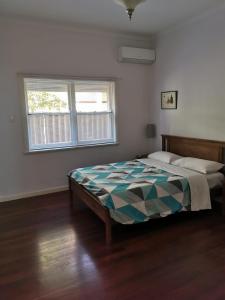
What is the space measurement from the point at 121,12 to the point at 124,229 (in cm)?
303

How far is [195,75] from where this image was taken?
3.95 metres

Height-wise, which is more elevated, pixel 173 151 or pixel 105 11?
pixel 105 11

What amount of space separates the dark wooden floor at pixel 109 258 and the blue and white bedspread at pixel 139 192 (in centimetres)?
25

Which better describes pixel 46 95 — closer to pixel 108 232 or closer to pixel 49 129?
pixel 49 129

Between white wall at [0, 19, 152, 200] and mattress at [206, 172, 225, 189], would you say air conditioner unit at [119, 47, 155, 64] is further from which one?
mattress at [206, 172, 225, 189]

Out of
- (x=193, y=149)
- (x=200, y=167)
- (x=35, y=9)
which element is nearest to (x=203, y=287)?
(x=200, y=167)

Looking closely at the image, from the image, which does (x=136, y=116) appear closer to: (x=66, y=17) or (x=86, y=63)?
(x=86, y=63)

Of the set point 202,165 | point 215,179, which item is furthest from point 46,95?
point 215,179

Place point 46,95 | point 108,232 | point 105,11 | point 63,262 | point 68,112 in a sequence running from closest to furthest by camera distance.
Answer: point 63,262 → point 108,232 → point 105,11 → point 46,95 → point 68,112

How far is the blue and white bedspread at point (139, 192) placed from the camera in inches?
104

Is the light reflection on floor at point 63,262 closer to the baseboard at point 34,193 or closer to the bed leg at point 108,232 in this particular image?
the bed leg at point 108,232

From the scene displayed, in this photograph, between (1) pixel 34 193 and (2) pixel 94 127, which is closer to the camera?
(1) pixel 34 193

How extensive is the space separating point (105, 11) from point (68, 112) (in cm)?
172

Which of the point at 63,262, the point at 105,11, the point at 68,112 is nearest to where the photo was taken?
the point at 63,262
